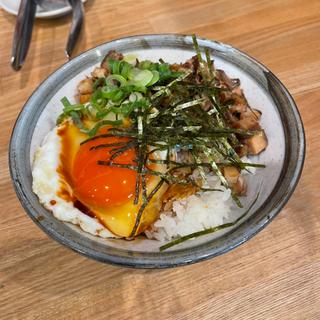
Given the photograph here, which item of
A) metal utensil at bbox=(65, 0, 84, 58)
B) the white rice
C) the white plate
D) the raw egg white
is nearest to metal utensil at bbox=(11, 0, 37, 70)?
the white plate

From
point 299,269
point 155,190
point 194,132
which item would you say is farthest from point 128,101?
point 299,269

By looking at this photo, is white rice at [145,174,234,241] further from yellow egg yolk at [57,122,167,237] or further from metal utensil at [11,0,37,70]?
metal utensil at [11,0,37,70]

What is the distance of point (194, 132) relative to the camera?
4.94 feet

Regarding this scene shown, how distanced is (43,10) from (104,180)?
1509 mm

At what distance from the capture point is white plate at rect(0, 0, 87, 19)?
94.0 inches

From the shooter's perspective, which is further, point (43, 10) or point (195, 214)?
point (43, 10)

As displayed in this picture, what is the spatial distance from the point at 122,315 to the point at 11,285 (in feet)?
1.40

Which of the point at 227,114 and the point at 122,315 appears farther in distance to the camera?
the point at 227,114

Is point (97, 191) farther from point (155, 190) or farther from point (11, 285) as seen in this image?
point (11, 285)

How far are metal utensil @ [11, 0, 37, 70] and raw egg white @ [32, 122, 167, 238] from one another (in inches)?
38.9

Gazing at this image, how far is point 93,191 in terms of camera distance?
4.57 feet

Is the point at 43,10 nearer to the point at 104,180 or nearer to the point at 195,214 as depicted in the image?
the point at 104,180

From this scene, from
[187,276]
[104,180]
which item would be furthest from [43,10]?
[187,276]

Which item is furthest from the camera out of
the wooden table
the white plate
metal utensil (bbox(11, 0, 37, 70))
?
the white plate
